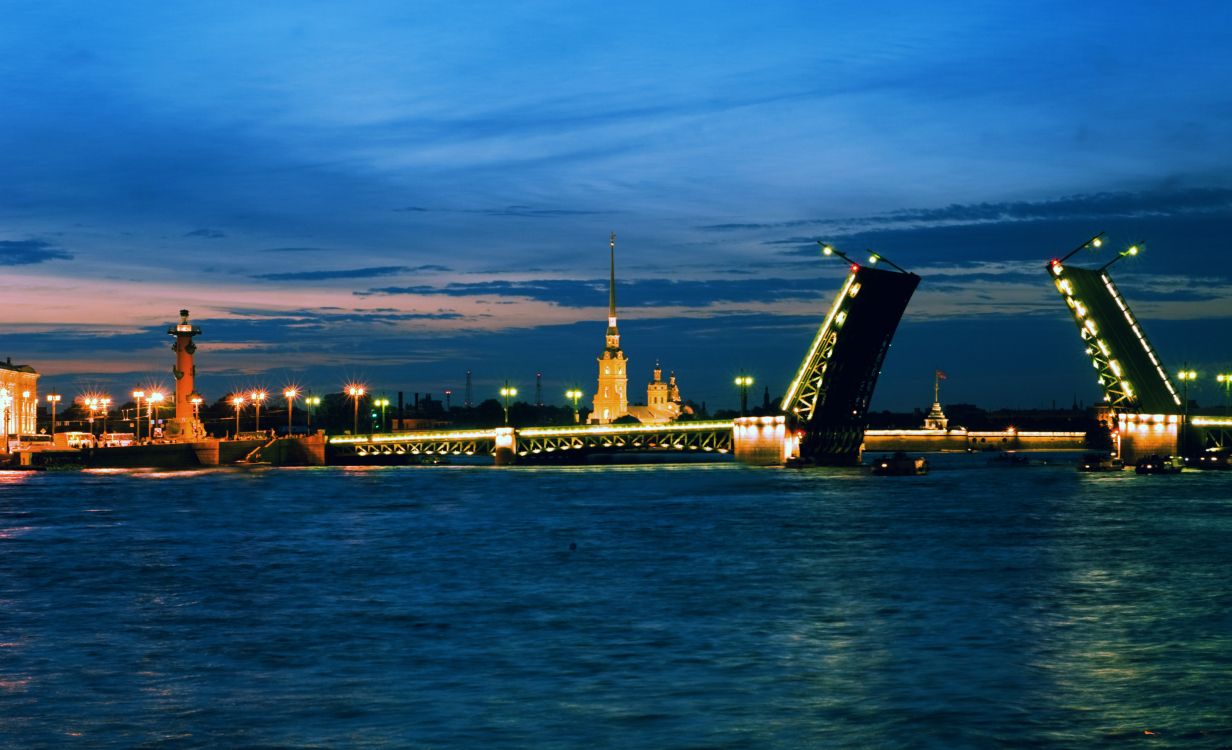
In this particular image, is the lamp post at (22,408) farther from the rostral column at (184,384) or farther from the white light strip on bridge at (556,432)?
the white light strip on bridge at (556,432)

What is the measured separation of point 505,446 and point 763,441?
22.7 m

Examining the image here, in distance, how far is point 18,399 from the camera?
126 metres

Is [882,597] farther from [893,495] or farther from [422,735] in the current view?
[893,495]

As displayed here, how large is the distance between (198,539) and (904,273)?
33.0 meters

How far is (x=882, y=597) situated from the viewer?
24328 mm

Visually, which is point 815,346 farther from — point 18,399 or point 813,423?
point 18,399

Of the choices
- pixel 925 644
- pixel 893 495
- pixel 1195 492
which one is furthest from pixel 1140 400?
pixel 925 644

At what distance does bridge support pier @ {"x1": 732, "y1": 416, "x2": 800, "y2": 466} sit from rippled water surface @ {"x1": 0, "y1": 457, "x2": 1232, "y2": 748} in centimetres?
3354

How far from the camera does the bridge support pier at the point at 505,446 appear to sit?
98375 mm

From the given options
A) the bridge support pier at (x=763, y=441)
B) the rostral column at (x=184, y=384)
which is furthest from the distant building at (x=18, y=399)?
the bridge support pier at (x=763, y=441)

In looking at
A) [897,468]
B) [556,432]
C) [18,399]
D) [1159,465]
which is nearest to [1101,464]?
[1159,465]

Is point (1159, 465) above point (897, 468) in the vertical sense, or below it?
above

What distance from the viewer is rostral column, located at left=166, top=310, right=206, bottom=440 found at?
11862cm

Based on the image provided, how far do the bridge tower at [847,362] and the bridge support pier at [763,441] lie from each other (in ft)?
3.60
